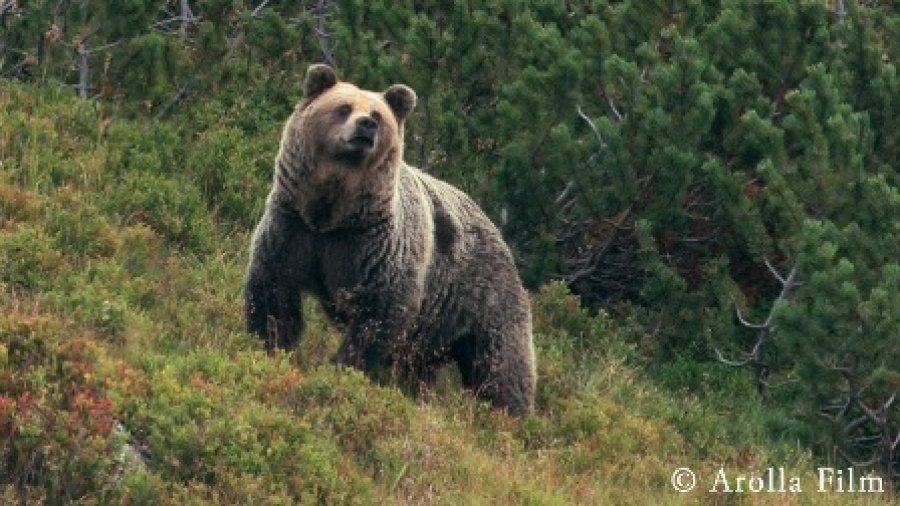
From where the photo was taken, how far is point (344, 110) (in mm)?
10664

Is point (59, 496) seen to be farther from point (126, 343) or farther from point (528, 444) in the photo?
point (528, 444)

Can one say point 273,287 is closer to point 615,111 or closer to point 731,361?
point 731,361

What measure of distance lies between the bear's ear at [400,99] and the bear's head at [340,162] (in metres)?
0.07

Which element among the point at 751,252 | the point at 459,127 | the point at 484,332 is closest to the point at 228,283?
the point at 484,332

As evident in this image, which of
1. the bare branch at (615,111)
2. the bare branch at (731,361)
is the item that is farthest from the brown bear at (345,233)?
the bare branch at (615,111)

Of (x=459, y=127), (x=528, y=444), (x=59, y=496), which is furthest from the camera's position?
(x=459, y=127)

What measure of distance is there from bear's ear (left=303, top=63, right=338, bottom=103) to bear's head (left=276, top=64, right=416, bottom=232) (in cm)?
1

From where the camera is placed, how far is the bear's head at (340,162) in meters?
10.6

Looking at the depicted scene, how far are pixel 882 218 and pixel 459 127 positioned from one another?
3.26 meters

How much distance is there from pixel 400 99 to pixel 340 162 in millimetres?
633

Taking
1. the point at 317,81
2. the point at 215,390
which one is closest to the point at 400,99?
the point at 317,81

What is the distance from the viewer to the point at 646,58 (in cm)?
1388

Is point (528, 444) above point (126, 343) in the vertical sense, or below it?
below

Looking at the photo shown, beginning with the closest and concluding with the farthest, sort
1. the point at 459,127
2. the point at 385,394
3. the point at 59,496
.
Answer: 1. the point at 59,496
2. the point at 385,394
3. the point at 459,127
